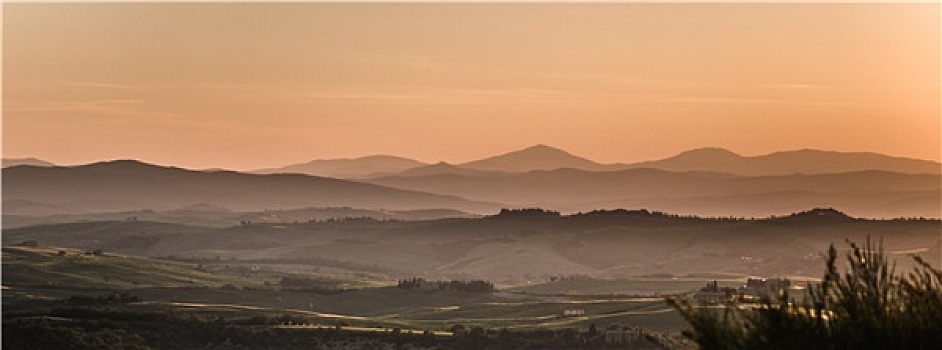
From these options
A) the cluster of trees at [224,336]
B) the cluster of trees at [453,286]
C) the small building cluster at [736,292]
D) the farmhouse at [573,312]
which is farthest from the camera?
the cluster of trees at [453,286]

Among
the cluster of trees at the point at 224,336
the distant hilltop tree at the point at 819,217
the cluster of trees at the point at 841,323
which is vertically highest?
the distant hilltop tree at the point at 819,217

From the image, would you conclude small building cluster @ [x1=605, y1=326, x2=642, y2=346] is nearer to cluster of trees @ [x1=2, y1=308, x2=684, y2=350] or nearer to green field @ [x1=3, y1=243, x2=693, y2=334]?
cluster of trees @ [x1=2, y1=308, x2=684, y2=350]

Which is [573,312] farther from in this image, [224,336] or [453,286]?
[224,336]

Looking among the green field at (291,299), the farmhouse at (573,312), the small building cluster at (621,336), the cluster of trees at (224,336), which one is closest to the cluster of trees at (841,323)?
the cluster of trees at (224,336)

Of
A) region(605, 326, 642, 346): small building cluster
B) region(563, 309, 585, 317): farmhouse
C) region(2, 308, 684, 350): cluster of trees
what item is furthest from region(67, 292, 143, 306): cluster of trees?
region(605, 326, 642, 346): small building cluster

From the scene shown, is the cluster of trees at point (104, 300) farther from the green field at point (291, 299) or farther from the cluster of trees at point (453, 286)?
the cluster of trees at point (453, 286)

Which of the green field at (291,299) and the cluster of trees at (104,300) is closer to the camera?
the green field at (291,299)

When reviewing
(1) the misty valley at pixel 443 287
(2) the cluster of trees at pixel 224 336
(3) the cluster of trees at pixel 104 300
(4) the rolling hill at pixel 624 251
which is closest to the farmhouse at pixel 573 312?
(1) the misty valley at pixel 443 287

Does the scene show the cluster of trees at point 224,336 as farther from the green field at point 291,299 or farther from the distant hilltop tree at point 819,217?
the distant hilltop tree at point 819,217

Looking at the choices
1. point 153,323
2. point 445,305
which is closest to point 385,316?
point 445,305

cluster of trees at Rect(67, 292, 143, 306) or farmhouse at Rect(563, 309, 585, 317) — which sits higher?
cluster of trees at Rect(67, 292, 143, 306)

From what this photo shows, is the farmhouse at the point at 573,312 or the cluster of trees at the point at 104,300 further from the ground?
the cluster of trees at the point at 104,300

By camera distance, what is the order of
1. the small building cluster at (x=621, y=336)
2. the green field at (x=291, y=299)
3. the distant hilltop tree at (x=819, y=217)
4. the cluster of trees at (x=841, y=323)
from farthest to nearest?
the distant hilltop tree at (x=819, y=217), the green field at (x=291, y=299), the small building cluster at (x=621, y=336), the cluster of trees at (x=841, y=323)

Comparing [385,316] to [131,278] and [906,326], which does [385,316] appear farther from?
[906,326]
